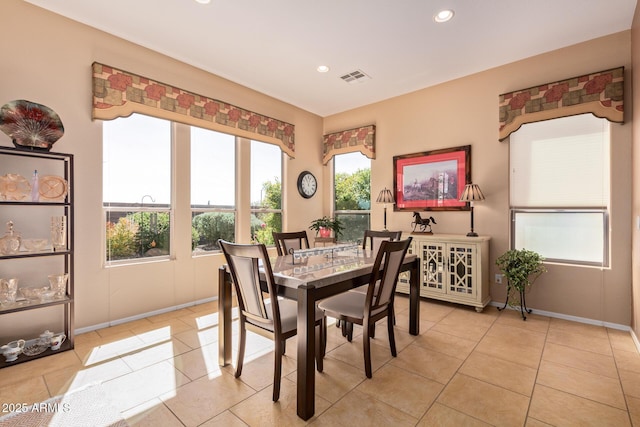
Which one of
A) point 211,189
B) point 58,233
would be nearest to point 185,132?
point 211,189

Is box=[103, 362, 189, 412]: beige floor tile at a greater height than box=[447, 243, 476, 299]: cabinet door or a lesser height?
lesser

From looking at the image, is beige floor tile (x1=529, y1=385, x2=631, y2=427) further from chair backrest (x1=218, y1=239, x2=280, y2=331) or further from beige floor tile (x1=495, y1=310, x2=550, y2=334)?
chair backrest (x1=218, y1=239, x2=280, y2=331)

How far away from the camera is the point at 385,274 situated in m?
2.20

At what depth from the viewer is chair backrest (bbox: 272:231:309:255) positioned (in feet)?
10.6

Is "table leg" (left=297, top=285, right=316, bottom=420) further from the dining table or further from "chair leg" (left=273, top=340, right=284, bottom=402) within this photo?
"chair leg" (left=273, top=340, right=284, bottom=402)

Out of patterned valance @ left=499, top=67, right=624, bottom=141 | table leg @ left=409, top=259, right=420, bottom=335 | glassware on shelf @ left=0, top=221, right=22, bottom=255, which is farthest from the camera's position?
patterned valance @ left=499, top=67, right=624, bottom=141

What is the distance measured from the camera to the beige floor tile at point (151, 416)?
5.47 feet

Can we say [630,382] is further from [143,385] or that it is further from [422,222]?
[143,385]

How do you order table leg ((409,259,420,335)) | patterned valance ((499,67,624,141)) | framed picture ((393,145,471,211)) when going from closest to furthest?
table leg ((409,259,420,335)) → patterned valance ((499,67,624,141)) → framed picture ((393,145,471,211))

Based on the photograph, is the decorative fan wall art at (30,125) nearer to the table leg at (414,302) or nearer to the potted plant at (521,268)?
the table leg at (414,302)

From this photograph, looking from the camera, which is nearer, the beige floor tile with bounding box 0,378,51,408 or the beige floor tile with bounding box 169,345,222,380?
the beige floor tile with bounding box 0,378,51,408

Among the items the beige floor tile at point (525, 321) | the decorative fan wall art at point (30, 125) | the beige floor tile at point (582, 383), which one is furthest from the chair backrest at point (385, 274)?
the decorative fan wall art at point (30, 125)

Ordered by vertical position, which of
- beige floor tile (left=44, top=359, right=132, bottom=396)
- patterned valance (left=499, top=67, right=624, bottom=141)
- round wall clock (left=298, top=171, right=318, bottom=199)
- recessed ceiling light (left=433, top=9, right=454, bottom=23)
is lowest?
beige floor tile (left=44, top=359, right=132, bottom=396)

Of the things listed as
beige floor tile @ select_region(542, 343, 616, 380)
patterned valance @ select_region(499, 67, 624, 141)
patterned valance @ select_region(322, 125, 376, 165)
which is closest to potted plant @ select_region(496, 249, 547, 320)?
beige floor tile @ select_region(542, 343, 616, 380)
